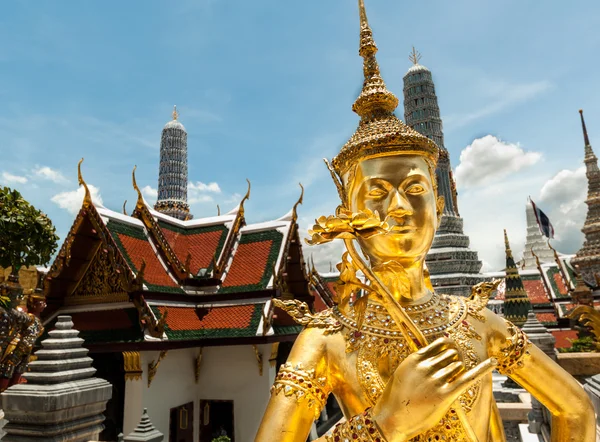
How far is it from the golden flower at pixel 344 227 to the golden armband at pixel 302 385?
599 mm

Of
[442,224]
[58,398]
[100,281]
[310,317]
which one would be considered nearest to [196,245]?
[100,281]

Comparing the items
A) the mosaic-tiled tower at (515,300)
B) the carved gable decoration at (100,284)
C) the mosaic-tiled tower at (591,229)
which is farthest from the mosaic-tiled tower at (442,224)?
the carved gable decoration at (100,284)

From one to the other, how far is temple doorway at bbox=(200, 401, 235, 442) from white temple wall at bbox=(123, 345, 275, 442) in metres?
0.13

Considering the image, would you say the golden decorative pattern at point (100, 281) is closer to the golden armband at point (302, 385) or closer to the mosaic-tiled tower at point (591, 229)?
the golden armband at point (302, 385)

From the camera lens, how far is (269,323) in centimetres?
971

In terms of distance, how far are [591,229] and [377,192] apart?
24.6 m

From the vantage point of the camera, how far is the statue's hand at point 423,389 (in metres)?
1.48

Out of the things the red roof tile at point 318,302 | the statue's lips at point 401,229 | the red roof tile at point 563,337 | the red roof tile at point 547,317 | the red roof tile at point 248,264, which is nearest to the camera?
the statue's lips at point 401,229

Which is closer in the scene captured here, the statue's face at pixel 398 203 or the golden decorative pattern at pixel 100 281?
the statue's face at pixel 398 203

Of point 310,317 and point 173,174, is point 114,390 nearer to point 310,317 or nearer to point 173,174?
point 310,317

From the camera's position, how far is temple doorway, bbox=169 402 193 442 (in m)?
9.51

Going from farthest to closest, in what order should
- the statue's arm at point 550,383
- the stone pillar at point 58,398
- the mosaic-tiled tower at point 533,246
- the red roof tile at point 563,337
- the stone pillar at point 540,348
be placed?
the mosaic-tiled tower at point 533,246, the red roof tile at point 563,337, the stone pillar at point 540,348, the stone pillar at point 58,398, the statue's arm at point 550,383

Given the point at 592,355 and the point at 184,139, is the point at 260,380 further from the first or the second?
the point at 184,139

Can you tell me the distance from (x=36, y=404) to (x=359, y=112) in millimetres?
3971
